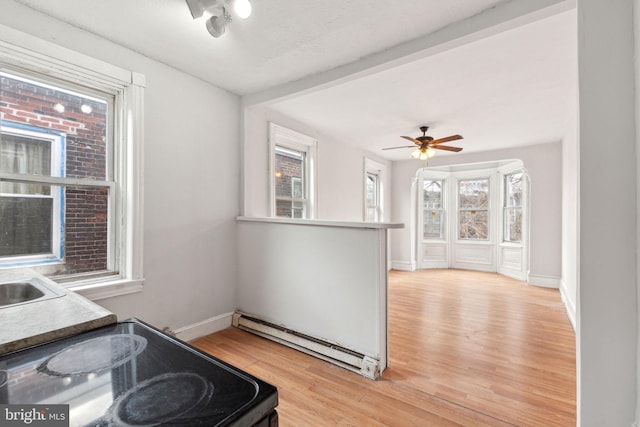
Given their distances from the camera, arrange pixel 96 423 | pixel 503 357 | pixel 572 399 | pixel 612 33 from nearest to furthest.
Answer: pixel 96 423
pixel 612 33
pixel 572 399
pixel 503 357

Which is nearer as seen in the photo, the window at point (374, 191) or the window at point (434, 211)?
the window at point (374, 191)

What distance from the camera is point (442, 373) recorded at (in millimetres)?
2264

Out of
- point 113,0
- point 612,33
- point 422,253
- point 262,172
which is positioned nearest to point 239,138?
point 262,172

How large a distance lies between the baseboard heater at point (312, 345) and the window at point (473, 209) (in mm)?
5329

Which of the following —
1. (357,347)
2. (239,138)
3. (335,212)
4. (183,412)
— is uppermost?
(239,138)

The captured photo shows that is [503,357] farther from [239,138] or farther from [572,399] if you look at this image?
[239,138]

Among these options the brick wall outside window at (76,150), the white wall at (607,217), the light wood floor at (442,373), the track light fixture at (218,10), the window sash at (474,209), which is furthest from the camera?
the window sash at (474,209)

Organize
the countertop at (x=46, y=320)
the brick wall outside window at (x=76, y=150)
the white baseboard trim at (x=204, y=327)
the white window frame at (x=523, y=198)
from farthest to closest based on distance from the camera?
1. the white window frame at (x=523, y=198)
2. the white baseboard trim at (x=204, y=327)
3. the brick wall outside window at (x=76, y=150)
4. the countertop at (x=46, y=320)

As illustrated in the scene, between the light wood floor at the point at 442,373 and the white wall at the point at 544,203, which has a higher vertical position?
the white wall at the point at 544,203

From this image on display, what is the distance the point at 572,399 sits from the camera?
194cm

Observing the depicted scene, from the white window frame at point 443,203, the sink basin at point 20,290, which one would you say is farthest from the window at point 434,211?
the sink basin at point 20,290

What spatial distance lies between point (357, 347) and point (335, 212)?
2.60 metres

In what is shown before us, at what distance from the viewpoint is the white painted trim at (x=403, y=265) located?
21.0 feet

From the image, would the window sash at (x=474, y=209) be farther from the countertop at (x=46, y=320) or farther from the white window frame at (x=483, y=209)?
the countertop at (x=46, y=320)
